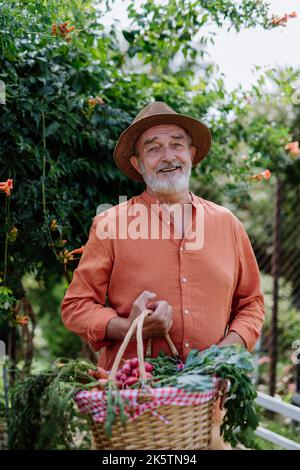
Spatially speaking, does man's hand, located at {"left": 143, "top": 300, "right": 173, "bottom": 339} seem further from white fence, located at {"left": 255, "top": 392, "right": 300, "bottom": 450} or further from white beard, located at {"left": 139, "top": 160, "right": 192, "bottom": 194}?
white fence, located at {"left": 255, "top": 392, "right": 300, "bottom": 450}

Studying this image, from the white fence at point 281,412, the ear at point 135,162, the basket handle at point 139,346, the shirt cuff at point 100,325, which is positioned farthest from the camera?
the white fence at point 281,412

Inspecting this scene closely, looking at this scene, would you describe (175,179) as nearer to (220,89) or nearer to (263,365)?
(220,89)

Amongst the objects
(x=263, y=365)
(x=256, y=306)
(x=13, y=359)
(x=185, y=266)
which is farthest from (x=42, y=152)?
(x=263, y=365)

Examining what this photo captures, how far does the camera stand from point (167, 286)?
2.66 meters

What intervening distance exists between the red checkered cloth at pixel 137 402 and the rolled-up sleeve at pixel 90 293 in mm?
543

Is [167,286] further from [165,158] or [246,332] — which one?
[165,158]

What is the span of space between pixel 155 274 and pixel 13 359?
2338 mm

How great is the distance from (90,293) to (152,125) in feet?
2.71

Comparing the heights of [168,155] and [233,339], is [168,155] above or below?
above

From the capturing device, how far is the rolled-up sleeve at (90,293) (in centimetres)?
264

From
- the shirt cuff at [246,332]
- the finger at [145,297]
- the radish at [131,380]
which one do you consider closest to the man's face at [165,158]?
the finger at [145,297]

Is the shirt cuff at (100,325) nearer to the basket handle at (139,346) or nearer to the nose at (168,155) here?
the basket handle at (139,346)

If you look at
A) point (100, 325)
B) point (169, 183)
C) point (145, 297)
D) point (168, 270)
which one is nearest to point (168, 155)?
point (169, 183)

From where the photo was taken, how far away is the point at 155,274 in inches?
105
